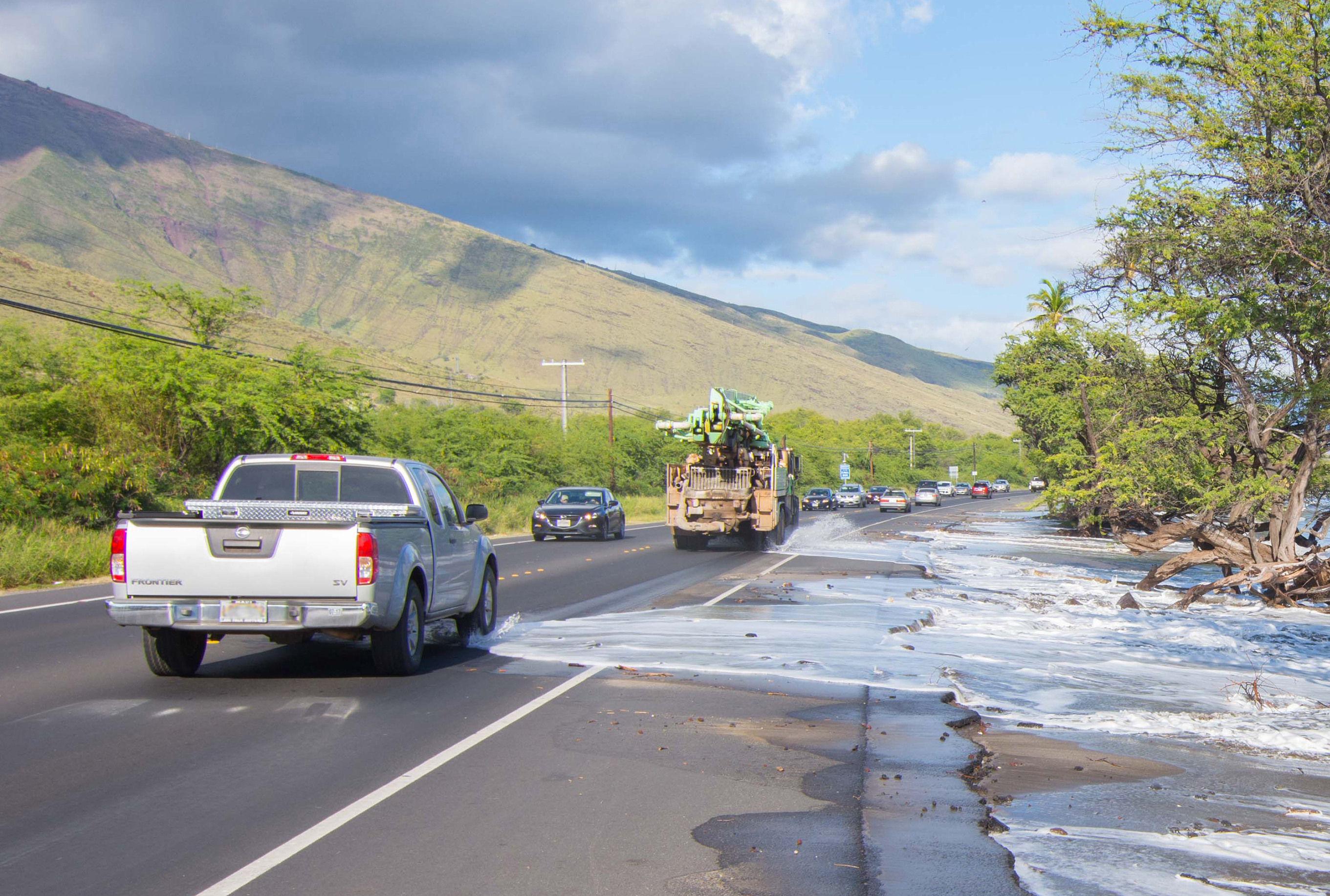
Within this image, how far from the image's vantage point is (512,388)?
141 meters

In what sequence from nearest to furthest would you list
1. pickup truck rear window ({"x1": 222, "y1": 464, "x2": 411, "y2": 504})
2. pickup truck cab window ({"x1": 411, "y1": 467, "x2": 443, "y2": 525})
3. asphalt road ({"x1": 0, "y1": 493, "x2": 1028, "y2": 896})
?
asphalt road ({"x1": 0, "y1": 493, "x2": 1028, "y2": 896}) → pickup truck rear window ({"x1": 222, "y1": 464, "x2": 411, "y2": 504}) → pickup truck cab window ({"x1": 411, "y1": 467, "x2": 443, "y2": 525})

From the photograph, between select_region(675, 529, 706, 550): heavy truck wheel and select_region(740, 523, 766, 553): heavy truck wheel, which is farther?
select_region(675, 529, 706, 550): heavy truck wheel

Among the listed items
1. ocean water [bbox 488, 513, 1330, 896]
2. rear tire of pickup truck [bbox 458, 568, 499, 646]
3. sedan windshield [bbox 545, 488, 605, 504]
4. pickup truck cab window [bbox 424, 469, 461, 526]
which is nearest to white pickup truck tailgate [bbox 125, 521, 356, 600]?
pickup truck cab window [bbox 424, 469, 461, 526]

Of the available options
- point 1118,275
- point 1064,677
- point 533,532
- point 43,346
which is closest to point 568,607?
point 1064,677

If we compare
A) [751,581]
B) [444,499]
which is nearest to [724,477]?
[751,581]

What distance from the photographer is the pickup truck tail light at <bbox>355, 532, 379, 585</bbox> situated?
921cm

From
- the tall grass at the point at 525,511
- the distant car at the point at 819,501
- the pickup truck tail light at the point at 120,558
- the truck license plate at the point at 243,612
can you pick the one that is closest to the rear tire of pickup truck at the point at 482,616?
the truck license plate at the point at 243,612

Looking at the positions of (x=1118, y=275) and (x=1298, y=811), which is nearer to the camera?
(x=1298, y=811)

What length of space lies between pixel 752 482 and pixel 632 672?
19.4 m

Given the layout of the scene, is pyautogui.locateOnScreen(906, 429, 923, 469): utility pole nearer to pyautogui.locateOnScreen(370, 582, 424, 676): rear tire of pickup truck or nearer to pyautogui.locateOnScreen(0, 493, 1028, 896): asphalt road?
pyautogui.locateOnScreen(370, 582, 424, 676): rear tire of pickup truck

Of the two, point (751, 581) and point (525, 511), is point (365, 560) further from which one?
point (525, 511)

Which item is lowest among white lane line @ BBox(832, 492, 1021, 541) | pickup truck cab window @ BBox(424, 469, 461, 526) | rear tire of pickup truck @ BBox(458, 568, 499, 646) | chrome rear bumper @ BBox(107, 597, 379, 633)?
white lane line @ BBox(832, 492, 1021, 541)

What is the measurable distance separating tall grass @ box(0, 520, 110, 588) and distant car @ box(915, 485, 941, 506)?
64.1 m

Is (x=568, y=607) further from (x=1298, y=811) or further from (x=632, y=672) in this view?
(x=1298, y=811)
